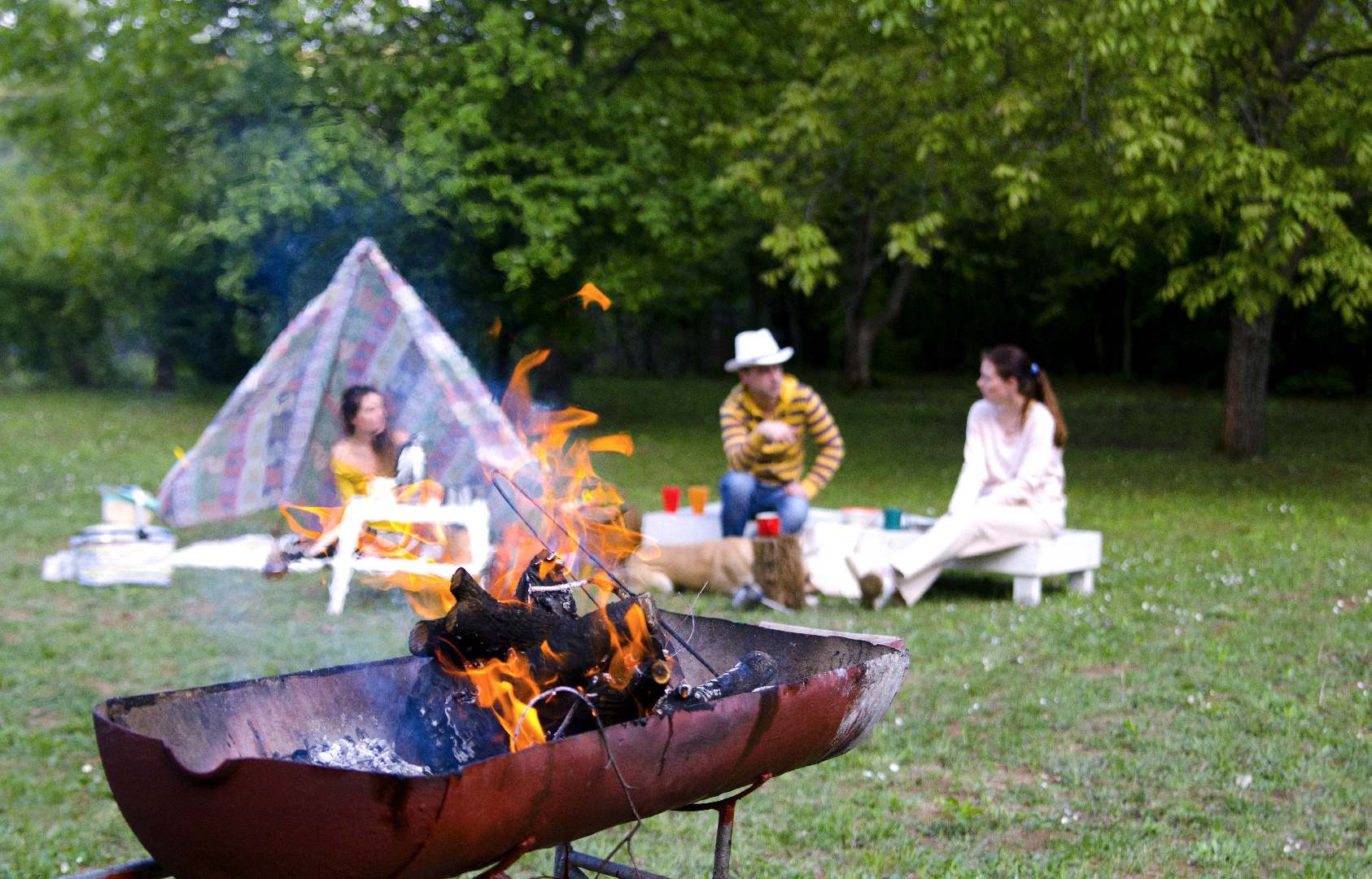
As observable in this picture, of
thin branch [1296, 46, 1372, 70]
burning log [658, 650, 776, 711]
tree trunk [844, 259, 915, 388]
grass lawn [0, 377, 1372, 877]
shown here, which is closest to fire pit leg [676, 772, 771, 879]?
burning log [658, 650, 776, 711]

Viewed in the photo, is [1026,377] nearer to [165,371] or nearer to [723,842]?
[723,842]

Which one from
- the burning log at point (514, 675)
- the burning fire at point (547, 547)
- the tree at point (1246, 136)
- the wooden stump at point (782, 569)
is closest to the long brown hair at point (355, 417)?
the wooden stump at point (782, 569)

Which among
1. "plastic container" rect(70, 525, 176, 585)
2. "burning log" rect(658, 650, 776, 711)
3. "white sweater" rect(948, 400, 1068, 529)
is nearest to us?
"burning log" rect(658, 650, 776, 711)

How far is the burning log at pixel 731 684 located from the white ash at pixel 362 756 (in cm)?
56

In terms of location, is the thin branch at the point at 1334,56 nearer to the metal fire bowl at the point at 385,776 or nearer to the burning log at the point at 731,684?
the metal fire bowl at the point at 385,776

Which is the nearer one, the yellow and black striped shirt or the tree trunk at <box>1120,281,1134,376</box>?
the yellow and black striped shirt

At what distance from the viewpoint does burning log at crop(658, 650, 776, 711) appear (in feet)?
8.82

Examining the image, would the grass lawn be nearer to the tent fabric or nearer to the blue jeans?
the blue jeans

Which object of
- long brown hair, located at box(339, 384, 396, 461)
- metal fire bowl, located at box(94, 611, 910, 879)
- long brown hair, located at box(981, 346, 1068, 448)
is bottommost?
metal fire bowl, located at box(94, 611, 910, 879)

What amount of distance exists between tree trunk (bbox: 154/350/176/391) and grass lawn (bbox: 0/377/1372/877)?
16.8m

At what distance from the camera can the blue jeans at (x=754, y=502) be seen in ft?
24.0

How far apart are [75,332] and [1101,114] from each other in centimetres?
2449

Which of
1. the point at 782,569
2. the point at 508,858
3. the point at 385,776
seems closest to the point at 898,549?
the point at 782,569

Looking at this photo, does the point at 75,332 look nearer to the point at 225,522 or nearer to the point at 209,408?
the point at 209,408
